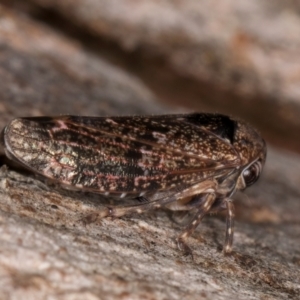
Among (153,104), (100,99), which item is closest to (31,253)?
(100,99)

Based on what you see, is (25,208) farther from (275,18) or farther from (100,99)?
(275,18)

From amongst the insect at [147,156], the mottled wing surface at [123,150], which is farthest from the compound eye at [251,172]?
the mottled wing surface at [123,150]

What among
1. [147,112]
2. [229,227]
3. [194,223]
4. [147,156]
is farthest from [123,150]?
[147,112]

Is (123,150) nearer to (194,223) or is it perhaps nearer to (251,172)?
(194,223)

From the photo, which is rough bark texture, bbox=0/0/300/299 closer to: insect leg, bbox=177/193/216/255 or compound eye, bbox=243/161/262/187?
insect leg, bbox=177/193/216/255

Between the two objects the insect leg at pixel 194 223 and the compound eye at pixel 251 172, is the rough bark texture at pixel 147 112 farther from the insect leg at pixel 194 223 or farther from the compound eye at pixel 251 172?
the compound eye at pixel 251 172

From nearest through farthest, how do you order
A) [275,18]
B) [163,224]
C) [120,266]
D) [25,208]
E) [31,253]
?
[31,253]
[120,266]
[25,208]
[163,224]
[275,18]

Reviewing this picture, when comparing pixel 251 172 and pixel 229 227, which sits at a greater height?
pixel 251 172
